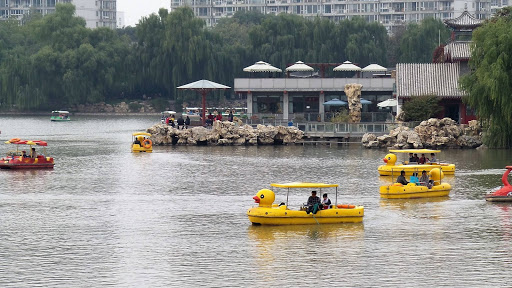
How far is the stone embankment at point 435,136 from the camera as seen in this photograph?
77.8 metres

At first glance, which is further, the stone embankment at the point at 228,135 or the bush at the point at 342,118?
the bush at the point at 342,118

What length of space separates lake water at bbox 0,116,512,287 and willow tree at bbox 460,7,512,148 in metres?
5.80

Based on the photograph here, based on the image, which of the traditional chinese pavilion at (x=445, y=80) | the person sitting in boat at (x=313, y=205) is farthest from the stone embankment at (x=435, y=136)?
the person sitting in boat at (x=313, y=205)

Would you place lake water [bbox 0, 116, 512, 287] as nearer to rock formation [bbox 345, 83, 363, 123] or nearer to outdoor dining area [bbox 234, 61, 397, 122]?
rock formation [bbox 345, 83, 363, 123]

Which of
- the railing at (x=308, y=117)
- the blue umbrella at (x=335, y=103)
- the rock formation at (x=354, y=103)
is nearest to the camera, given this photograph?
the railing at (x=308, y=117)

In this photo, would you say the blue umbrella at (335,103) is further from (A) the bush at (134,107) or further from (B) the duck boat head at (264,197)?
(A) the bush at (134,107)

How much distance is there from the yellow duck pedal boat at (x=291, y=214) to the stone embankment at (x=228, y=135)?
40807 mm

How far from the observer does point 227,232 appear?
4094cm

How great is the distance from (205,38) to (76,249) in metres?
114

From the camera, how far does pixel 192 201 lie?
49.9m

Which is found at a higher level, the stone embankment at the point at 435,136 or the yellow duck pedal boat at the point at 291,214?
the stone embankment at the point at 435,136

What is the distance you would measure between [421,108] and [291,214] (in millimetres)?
42812

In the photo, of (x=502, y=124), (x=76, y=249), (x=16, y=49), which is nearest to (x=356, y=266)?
(x=76, y=249)

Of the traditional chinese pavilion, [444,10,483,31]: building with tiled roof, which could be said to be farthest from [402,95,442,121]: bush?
[444,10,483,31]: building with tiled roof
